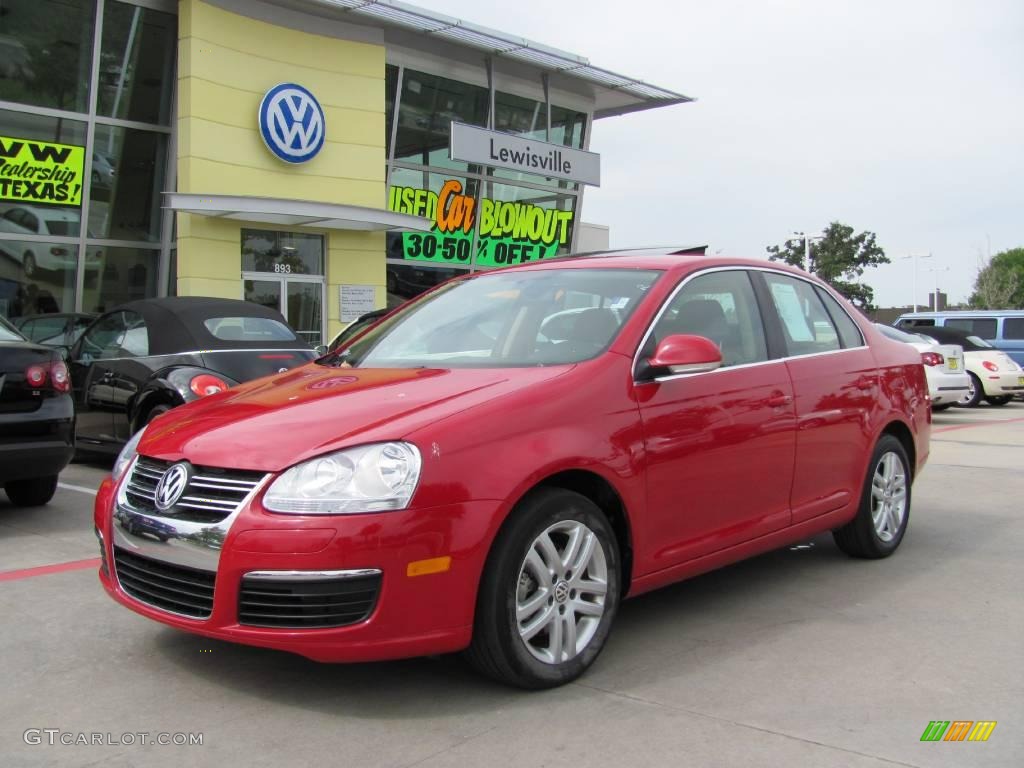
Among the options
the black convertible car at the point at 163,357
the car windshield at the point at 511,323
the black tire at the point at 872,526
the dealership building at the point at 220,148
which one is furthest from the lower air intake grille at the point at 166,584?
the dealership building at the point at 220,148

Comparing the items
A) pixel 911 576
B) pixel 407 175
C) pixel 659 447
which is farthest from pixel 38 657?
pixel 407 175

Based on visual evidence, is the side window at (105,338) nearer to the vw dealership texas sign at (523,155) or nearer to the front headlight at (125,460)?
the front headlight at (125,460)

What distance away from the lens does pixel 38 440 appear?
6.43 metres

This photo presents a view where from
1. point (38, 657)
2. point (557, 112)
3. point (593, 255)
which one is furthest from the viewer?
point (557, 112)

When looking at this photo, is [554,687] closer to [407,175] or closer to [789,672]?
[789,672]

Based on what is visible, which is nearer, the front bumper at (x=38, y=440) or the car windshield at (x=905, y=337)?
the front bumper at (x=38, y=440)

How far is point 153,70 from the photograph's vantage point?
17.7m

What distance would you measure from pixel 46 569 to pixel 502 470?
10.3 feet

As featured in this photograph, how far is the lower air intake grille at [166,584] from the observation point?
341 cm

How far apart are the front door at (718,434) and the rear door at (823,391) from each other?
0.14 metres

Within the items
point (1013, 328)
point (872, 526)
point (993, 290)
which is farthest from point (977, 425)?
point (993, 290)

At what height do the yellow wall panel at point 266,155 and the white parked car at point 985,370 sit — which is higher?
the yellow wall panel at point 266,155

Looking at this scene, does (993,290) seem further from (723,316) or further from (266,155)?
(723,316)

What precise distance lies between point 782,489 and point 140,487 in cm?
275
